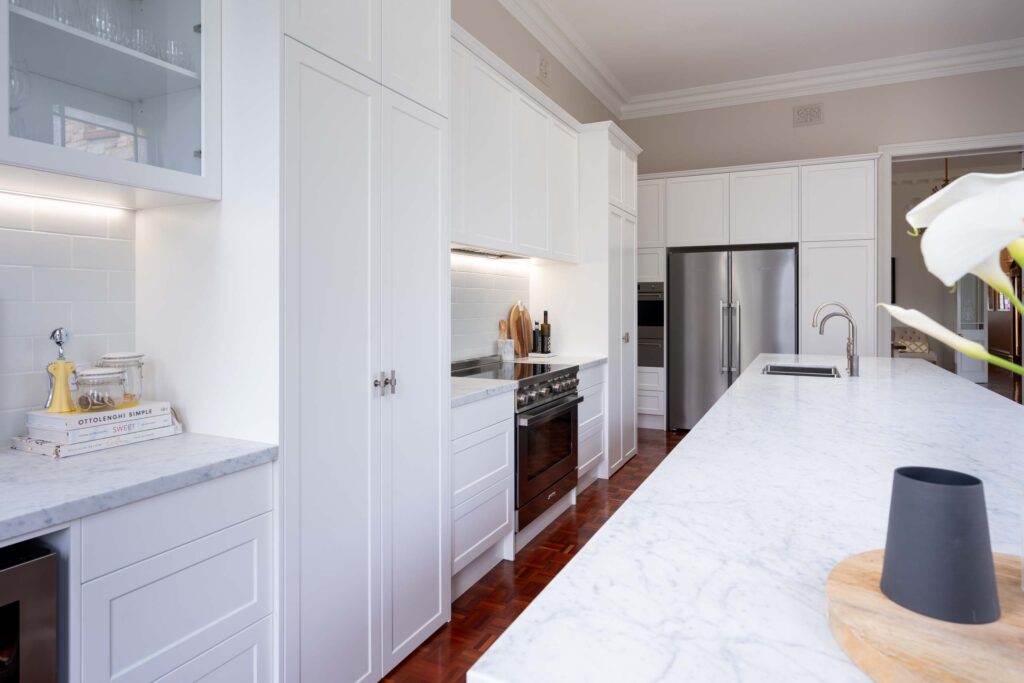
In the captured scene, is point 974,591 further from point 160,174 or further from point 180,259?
point 180,259

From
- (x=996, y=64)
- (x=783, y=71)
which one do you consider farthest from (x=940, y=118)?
(x=783, y=71)

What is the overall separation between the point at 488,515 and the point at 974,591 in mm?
2263

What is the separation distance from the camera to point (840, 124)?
5449 millimetres

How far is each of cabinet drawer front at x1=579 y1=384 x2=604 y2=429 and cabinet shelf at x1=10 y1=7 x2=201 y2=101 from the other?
279 cm

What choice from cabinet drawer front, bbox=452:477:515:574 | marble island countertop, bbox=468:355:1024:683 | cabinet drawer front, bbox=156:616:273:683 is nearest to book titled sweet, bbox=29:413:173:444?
cabinet drawer front, bbox=156:616:273:683

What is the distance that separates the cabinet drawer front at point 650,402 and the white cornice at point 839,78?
2.77 meters

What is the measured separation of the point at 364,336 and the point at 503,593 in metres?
1.40

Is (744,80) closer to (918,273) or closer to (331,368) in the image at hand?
(331,368)

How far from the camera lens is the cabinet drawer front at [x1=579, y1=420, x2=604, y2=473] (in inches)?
154

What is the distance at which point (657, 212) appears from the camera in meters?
5.71

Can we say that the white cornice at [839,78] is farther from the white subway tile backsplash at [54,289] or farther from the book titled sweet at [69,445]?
the book titled sweet at [69,445]

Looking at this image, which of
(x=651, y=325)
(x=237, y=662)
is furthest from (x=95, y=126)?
(x=651, y=325)

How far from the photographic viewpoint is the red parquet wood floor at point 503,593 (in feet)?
6.91

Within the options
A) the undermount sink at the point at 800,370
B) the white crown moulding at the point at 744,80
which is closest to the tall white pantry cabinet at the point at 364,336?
the undermount sink at the point at 800,370
